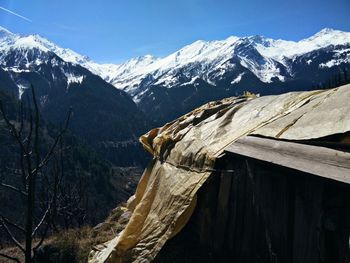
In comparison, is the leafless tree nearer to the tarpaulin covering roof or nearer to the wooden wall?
the tarpaulin covering roof

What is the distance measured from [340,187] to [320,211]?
0.40 meters

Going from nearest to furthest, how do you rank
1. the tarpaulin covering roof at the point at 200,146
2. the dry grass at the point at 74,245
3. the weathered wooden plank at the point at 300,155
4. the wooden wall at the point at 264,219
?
the weathered wooden plank at the point at 300,155
the wooden wall at the point at 264,219
the tarpaulin covering roof at the point at 200,146
the dry grass at the point at 74,245

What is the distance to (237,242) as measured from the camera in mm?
6430

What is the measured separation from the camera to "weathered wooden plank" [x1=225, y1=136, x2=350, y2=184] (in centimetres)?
443

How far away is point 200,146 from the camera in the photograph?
773 centimetres

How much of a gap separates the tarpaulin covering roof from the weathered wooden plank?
0.64 ft

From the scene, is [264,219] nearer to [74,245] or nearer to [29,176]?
[29,176]

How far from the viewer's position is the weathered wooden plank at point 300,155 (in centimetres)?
443

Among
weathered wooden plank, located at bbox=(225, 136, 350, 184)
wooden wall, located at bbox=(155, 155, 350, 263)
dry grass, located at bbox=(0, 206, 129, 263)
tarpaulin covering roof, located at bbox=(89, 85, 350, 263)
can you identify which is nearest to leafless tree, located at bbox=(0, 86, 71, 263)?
tarpaulin covering roof, located at bbox=(89, 85, 350, 263)

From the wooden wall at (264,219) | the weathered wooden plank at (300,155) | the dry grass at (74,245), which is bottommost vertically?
the dry grass at (74,245)

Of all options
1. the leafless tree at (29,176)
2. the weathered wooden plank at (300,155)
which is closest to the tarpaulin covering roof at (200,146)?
the weathered wooden plank at (300,155)

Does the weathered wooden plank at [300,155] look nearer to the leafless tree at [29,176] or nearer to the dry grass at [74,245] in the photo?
the leafless tree at [29,176]

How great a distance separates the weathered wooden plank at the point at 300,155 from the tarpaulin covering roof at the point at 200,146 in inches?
7.7

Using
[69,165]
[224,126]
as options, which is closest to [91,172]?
[69,165]
